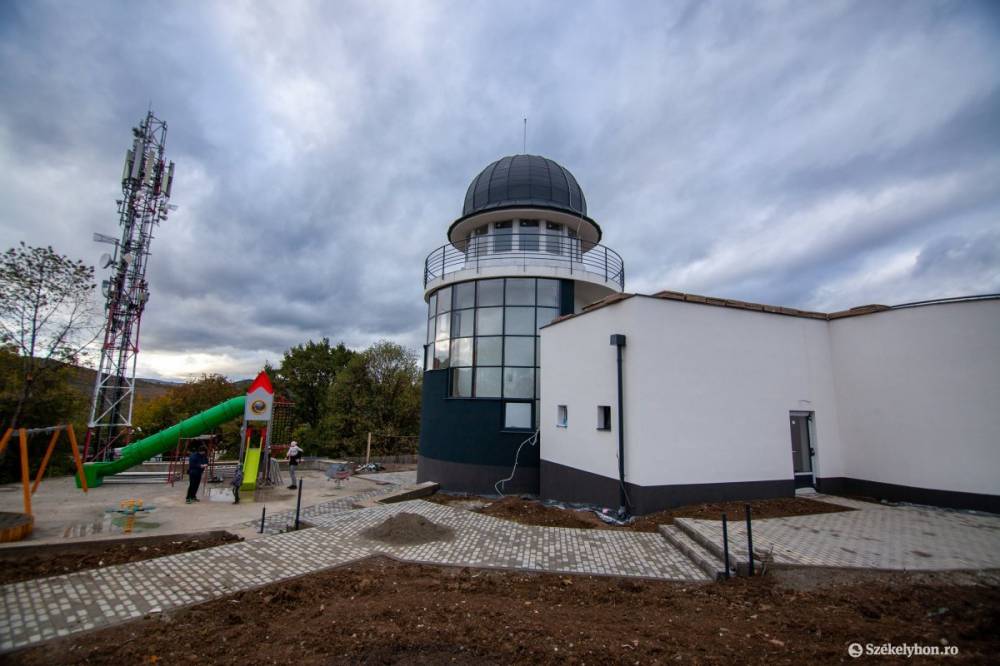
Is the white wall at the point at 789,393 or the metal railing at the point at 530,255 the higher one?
the metal railing at the point at 530,255

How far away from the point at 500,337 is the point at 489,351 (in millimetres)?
614

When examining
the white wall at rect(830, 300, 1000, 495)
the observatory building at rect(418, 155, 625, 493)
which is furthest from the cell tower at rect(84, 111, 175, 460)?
the white wall at rect(830, 300, 1000, 495)

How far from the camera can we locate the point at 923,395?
9.47 meters

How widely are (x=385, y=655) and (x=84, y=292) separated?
14495 millimetres

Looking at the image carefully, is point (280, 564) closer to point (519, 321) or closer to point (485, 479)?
point (485, 479)

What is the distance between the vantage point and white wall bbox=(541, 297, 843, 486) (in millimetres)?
9227

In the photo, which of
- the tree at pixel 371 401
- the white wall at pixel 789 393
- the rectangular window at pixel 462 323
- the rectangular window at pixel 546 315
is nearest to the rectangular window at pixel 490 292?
the rectangular window at pixel 462 323

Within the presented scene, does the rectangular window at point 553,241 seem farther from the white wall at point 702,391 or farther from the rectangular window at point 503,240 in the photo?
the white wall at point 702,391

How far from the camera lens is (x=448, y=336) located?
51.7 ft

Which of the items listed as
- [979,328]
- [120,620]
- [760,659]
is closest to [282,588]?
[120,620]

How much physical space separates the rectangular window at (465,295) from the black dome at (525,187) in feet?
9.44

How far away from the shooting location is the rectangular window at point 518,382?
1432 cm

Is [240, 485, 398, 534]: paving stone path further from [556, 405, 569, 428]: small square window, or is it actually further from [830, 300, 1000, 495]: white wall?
[830, 300, 1000, 495]: white wall

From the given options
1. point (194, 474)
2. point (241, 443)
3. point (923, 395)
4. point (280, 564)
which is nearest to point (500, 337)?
point (280, 564)
